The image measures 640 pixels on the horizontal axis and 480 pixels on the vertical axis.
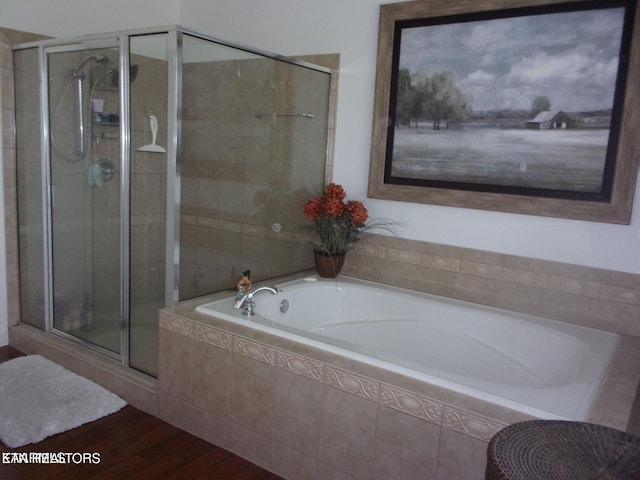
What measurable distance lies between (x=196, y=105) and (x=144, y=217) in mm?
624

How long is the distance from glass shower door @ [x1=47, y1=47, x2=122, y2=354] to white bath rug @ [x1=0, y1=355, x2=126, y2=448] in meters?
0.25

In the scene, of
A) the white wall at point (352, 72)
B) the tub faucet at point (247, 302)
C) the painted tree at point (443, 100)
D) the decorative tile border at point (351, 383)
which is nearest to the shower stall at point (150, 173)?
the white wall at point (352, 72)

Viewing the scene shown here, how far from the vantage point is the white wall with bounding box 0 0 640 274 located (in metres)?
2.50

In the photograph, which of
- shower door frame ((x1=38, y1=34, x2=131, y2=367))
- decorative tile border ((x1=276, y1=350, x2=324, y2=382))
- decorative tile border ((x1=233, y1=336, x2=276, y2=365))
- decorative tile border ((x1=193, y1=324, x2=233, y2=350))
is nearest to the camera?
decorative tile border ((x1=276, y1=350, x2=324, y2=382))

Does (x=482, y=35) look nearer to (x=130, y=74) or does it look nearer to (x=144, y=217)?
(x=130, y=74)

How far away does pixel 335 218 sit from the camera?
10.1ft

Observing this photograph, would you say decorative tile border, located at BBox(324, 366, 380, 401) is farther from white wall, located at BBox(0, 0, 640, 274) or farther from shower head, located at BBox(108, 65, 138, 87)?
shower head, located at BBox(108, 65, 138, 87)

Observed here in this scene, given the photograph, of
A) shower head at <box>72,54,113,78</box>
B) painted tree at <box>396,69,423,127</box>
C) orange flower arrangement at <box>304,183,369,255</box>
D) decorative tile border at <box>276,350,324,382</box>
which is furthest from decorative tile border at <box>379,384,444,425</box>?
shower head at <box>72,54,113,78</box>

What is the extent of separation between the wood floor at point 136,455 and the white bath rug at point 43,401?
5 cm

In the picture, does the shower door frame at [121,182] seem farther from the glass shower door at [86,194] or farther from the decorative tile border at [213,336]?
the decorative tile border at [213,336]

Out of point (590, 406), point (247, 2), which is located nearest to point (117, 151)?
point (247, 2)

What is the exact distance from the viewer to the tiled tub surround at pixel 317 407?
1.69 m

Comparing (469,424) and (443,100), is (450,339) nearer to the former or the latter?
(469,424)

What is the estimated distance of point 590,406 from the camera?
5.58 feet
